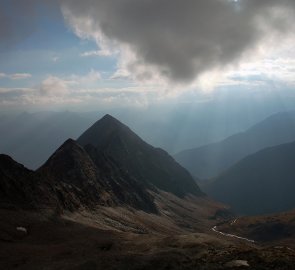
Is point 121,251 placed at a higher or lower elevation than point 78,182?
lower

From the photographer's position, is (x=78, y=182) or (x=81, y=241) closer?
(x=81, y=241)

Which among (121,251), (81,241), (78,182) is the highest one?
(78,182)

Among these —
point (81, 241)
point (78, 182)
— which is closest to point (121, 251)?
point (81, 241)

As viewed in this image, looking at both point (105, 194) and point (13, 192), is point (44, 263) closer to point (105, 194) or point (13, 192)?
point (13, 192)

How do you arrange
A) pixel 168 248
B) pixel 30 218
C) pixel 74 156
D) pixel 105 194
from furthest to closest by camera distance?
1. pixel 74 156
2. pixel 105 194
3. pixel 30 218
4. pixel 168 248

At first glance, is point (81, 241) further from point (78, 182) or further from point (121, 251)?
point (78, 182)

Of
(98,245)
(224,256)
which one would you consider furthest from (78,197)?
(224,256)

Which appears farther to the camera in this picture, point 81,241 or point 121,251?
point 81,241

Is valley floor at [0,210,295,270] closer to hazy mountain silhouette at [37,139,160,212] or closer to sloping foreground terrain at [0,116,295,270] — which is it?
sloping foreground terrain at [0,116,295,270]

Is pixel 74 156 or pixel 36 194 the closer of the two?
pixel 36 194

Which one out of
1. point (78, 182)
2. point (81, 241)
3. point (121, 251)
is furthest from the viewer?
point (78, 182)

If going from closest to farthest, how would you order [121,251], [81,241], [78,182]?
[121,251]
[81,241]
[78,182]

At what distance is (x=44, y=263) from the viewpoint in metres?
57.3

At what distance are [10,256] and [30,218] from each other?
2521cm
